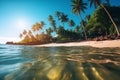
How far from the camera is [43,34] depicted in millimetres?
72625

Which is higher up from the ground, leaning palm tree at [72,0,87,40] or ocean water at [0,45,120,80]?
leaning palm tree at [72,0,87,40]

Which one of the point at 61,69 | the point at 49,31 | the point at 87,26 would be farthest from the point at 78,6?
the point at 61,69

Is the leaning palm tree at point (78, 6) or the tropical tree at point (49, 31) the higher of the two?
the leaning palm tree at point (78, 6)

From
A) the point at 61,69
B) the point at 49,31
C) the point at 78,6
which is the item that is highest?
the point at 78,6

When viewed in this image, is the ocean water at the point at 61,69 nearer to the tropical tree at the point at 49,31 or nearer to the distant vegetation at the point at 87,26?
the distant vegetation at the point at 87,26

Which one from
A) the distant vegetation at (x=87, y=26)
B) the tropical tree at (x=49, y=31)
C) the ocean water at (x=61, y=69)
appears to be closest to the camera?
the ocean water at (x=61, y=69)

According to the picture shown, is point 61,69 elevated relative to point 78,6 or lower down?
lower down

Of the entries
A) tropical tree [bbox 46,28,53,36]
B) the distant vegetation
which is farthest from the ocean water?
tropical tree [bbox 46,28,53,36]

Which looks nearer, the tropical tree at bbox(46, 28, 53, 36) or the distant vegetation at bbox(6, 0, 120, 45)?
the distant vegetation at bbox(6, 0, 120, 45)

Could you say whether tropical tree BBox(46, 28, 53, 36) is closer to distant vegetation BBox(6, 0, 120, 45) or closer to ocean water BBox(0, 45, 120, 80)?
distant vegetation BBox(6, 0, 120, 45)

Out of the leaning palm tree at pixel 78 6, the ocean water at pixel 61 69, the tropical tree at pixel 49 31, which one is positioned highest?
the leaning palm tree at pixel 78 6

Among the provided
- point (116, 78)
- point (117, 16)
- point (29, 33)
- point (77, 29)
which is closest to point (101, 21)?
point (117, 16)

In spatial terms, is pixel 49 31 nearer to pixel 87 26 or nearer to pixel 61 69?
pixel 87 26

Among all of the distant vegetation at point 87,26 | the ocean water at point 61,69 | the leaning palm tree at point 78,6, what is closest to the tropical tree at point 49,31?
the distant vegetation at point 87,26
